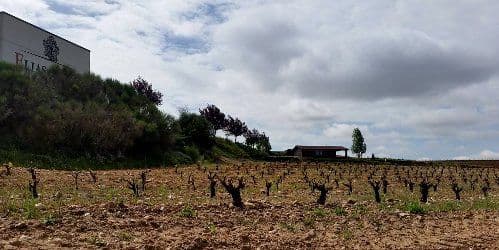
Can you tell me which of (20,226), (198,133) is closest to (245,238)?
(20,226)

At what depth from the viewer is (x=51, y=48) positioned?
154 ft

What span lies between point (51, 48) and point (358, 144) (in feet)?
165

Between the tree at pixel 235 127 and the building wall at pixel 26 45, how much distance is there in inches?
1219

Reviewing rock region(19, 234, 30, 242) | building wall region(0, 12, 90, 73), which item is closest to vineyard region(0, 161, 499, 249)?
rock region(19, 234, 30, 242)

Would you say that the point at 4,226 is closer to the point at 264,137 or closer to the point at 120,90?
the point at 120,90

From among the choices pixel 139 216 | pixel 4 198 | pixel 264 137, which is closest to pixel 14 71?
pixel 4 198

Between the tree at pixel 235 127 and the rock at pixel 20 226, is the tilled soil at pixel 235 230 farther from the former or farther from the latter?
the tree at pixel 235 127

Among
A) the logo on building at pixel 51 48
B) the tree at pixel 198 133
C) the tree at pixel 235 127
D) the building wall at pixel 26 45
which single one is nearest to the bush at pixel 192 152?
the tree at pixel 198 133

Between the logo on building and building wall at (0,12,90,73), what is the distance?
0.22 meters

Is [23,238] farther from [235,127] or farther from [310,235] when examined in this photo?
[235,127]

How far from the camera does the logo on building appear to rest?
152 ft

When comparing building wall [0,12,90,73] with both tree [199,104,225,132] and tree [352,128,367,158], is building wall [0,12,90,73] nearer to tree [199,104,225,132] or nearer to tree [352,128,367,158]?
tree [199,104,225,132]

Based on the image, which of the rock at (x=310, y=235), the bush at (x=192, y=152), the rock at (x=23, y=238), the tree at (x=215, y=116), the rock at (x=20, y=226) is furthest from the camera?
the tree at (x=215, y=116)

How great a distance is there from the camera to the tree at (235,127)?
7753cm
